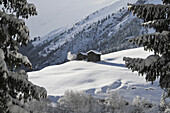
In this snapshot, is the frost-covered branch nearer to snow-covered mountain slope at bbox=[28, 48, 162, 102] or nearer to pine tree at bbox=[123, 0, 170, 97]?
pine tree at bbox=[123, 0, 170, 97]

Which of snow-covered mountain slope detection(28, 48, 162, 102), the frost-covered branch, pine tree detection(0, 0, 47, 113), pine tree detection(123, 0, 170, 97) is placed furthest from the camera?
snow-covered mountain slope detection(28, 48, 162, 102)

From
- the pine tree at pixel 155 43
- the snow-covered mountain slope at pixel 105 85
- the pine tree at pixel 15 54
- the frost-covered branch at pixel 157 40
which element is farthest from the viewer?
the snow-covered mountain slope at pixel 105 85

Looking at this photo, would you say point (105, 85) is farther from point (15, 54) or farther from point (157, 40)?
point (15, 54)

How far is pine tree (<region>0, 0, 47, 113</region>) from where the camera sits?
5.12 metres

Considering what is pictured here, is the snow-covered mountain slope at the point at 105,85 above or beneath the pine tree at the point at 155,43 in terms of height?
A: beneath

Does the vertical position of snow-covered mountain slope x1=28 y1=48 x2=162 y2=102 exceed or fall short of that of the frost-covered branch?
it falls short

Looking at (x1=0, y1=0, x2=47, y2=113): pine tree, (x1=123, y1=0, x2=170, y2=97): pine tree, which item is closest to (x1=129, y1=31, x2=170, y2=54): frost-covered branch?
(x1=123, y1=0, x2=170, y2=97): pine tree

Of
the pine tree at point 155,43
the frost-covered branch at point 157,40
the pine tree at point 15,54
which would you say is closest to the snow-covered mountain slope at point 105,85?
the pine tree at point 155,43

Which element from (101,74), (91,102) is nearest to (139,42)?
(91,102)

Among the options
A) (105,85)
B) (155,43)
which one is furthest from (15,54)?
(105,85)

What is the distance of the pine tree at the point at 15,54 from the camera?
5121mm

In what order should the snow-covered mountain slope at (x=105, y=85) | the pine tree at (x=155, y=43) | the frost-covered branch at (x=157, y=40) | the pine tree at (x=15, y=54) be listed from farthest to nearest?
1. the snow-covered mountain slope at (x=105, y=85)
2. the pine tree at (x=155, y=43)
3. the frost-covered branch at (x=157, y=40)
4. the pine tree at (x=15, y=54)

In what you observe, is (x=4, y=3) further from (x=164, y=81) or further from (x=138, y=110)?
(x=138, y=110)

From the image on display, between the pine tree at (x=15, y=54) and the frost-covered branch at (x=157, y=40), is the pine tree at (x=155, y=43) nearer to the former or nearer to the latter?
the frost-covered branch at (x=157, y=40)
